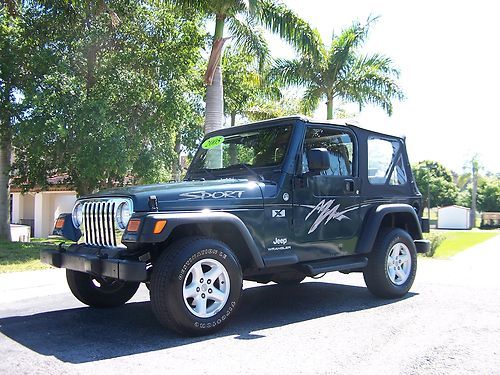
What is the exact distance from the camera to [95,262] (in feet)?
16.1

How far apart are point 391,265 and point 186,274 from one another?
319cm

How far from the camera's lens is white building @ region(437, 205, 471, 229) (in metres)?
54.0

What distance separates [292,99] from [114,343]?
76.8 ft

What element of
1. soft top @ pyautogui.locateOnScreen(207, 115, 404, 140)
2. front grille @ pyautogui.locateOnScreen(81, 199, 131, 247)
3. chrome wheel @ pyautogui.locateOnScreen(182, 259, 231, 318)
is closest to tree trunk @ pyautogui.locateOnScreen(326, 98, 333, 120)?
soft top @ pyautogui.locateOnScreen(207, 115, 404, 140)

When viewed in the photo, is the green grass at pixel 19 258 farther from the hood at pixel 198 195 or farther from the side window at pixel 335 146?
the side window at pixel 335 146

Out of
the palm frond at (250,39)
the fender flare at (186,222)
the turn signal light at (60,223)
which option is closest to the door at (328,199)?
the fender flare at (186,222)

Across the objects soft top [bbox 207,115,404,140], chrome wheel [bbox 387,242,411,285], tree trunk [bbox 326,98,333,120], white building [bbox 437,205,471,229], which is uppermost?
tree trunk [bbox 326,98,333,120]

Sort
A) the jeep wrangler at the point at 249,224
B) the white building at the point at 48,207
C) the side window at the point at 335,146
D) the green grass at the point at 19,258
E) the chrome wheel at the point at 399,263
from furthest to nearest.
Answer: the white building at the point at 48,207 → the green grass at the point at 19,258 → the chrome wheel at the point at 399,263 → the side window at the point at 335,146 → the jeep wrangler at the point at 249,224

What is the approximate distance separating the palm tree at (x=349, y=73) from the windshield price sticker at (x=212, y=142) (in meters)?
14.1

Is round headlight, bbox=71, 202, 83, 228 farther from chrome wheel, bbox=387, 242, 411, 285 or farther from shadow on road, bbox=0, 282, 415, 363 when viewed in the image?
chrome wheel, bbox=387, 242, 411, 285

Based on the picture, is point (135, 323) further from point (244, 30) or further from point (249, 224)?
point (244, 30)

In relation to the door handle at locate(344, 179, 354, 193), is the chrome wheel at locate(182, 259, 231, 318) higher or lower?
lower

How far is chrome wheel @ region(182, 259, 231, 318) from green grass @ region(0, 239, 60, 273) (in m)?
6.70

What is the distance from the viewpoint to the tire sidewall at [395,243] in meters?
6.70
